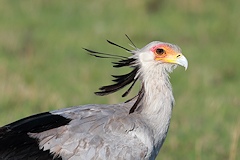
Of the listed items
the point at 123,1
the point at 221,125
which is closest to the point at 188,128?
the point at 221,125

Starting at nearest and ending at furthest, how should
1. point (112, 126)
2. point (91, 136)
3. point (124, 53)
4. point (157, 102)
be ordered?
1. point (91, 136)
2. point (112, 126)
3. point (157, 102)
4. point (124, 53)

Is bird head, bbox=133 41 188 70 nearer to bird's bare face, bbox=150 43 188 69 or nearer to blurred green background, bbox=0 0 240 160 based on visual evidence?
bird's bare face, bbox=150 43 188 69

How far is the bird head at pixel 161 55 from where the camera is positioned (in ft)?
20.0

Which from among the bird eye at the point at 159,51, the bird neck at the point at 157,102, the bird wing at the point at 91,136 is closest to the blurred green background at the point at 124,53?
the bird neck at the point at 157,102

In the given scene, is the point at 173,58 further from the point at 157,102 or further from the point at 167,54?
the point at 157,102

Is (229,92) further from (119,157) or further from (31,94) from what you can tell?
(119,157)

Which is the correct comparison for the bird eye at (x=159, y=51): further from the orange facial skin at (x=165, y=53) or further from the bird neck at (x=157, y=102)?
the bird neck at (x=157, y=102)

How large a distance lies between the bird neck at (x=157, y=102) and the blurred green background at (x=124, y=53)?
1413 millimetres

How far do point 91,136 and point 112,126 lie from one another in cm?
20

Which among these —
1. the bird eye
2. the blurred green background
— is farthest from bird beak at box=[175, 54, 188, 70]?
the blurred green background

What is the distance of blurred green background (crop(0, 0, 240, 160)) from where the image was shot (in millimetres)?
8266

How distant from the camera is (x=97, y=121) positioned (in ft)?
19.0

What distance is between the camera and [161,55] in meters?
6.08

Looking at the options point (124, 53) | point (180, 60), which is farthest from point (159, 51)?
point (124, 53)
